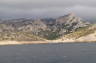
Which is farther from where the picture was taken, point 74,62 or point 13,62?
point 13,62

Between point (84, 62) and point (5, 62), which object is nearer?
point (84, 62)

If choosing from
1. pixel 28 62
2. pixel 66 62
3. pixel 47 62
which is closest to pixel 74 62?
pixel 66 62

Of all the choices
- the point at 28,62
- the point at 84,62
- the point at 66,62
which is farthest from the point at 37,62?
the point at 84,62

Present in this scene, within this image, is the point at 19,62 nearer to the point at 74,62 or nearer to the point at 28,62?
the point at 28,62

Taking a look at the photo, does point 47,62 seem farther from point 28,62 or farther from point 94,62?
point 94,62

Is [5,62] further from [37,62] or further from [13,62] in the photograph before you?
[37,62]

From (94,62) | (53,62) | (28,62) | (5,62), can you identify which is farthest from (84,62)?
(5,62)
